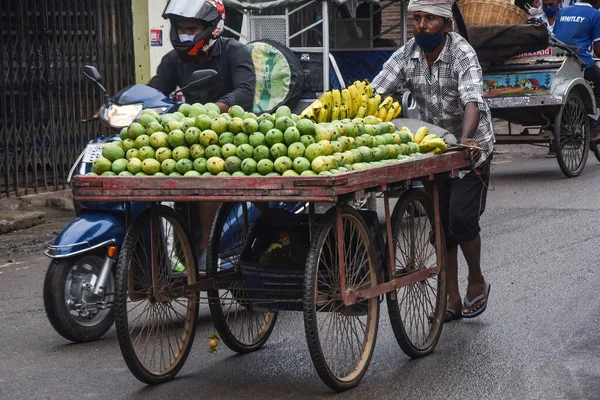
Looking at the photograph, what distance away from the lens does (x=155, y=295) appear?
5.58 meters

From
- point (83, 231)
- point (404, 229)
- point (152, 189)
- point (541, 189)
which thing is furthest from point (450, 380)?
point (541, 189)

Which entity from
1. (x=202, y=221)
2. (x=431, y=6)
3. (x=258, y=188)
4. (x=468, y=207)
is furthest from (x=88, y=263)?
(x=431, y=6)

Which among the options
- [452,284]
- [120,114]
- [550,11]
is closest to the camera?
[120,114]

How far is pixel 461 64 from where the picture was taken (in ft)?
21.3

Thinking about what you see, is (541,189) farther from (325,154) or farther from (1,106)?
(325,154)

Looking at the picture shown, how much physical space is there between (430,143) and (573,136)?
7530 millimetres

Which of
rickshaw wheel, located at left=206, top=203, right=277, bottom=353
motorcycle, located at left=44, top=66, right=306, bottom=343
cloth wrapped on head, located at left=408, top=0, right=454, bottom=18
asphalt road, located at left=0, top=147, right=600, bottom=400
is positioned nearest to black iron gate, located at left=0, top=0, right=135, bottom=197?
asphalt road, located at left=0, top=147, right=600, bottom=400

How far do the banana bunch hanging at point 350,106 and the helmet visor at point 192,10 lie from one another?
46.4 inches

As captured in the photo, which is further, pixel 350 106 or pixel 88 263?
pixel 88 263

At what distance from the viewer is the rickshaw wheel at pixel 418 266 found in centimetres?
607

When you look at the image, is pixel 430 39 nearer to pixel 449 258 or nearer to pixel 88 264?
pixel 449 258

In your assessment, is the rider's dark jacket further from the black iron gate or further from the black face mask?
the black iron gate

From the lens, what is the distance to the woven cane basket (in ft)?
42.8

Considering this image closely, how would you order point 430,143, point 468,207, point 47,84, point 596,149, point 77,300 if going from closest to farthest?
1. point 430,143
2. point 77,300
3. point 468,207
4. point 47,84
5. point 596,149
